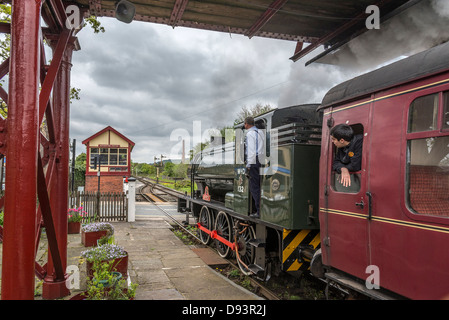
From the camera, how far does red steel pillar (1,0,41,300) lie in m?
2.27

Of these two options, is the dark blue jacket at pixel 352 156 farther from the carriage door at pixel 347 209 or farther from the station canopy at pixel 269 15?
the station canopy at pixel 269 15

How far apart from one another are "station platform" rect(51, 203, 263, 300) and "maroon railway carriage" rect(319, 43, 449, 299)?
2.18 metres

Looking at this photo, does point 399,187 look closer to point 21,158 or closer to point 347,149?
point 347,149

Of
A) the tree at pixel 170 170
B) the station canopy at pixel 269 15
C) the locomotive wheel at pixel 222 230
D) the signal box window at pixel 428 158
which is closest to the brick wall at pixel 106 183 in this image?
the locomotive wheel at pixel 222 230

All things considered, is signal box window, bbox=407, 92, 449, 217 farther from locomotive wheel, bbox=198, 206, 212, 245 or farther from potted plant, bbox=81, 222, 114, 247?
potted plant, bbox=81, 222, 114, 247

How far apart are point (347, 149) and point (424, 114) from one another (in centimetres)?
90

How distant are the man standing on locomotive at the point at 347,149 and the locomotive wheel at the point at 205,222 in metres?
5.60

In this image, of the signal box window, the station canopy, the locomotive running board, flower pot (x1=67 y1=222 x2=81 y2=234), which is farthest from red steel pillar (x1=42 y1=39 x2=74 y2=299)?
flower pot (x1=67 y1=222 x2=81 y2=234)

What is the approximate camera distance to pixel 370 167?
318 cm

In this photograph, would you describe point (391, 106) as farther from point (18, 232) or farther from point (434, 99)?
point (18, 232)

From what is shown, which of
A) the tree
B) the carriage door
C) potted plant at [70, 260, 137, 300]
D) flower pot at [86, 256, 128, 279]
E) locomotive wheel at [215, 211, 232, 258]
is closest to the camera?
the carriage door

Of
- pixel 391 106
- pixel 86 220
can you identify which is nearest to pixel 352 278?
pixel 391 106

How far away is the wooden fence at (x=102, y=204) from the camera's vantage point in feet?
38.8

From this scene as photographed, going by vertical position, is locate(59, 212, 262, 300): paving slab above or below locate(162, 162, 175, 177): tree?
below
